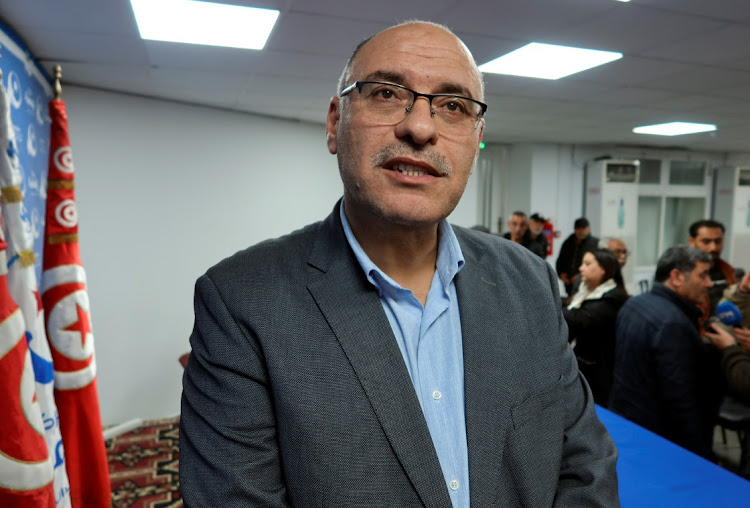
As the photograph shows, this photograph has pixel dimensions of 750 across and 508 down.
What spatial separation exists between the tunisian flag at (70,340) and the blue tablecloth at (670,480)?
2019 mm

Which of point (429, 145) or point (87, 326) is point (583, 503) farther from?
point (87, 326)

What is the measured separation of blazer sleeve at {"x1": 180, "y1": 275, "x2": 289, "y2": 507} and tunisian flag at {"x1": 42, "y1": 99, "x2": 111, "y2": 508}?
1.49 m

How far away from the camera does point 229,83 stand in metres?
3.83

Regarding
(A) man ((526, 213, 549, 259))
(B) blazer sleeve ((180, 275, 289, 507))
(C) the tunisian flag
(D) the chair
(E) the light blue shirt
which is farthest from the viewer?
(A) man ((526, 213, 549, 259))

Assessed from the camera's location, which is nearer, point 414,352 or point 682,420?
point 414,352

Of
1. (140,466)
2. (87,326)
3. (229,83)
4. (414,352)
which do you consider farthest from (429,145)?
(140,466)

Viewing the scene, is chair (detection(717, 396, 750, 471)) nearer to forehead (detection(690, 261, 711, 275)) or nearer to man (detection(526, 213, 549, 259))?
forehead (detection(690, 261, 711, 275))

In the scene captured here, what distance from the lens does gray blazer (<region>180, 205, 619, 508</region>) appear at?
827 mm

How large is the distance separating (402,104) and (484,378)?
0.55 metres

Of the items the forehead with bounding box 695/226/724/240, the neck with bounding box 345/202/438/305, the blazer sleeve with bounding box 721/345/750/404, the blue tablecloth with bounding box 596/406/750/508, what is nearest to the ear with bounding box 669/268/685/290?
the blazer sleeve with bounding box 721/345/750/404

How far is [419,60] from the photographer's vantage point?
3.24ft

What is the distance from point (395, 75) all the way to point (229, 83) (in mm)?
3212

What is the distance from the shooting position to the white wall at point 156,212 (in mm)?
3994

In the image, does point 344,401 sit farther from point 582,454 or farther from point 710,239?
point 710,239
